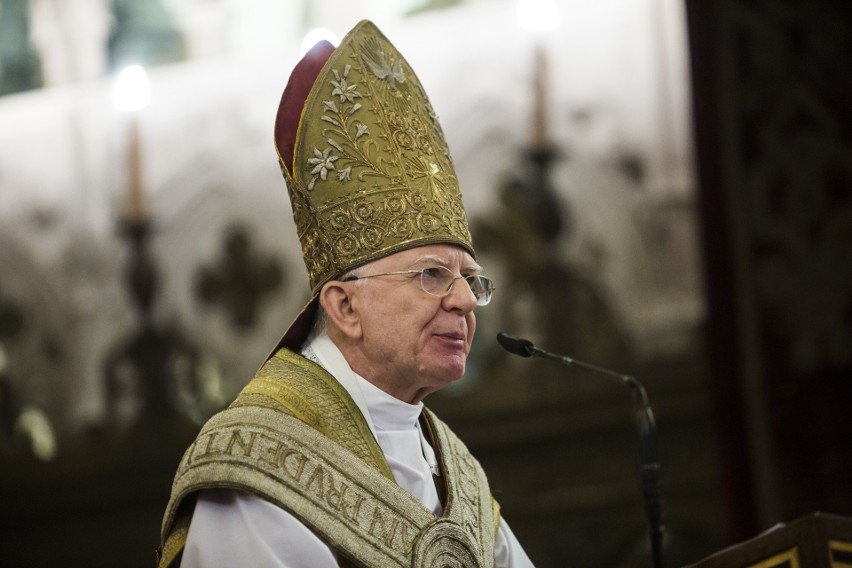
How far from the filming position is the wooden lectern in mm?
2568

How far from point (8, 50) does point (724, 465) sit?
14.7 feet

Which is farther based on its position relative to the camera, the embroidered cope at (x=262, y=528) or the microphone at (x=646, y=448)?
the microphone at (x=646, y=448)

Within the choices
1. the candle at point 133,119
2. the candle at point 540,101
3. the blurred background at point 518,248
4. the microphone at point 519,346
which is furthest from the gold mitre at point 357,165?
the candle at point 133,119

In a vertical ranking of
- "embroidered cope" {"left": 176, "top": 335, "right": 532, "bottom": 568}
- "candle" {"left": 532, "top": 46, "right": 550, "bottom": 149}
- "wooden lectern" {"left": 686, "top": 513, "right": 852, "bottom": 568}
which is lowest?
"wooden lectern" {"left": 686, "top": 513, "right": 852, "bottom": 568}

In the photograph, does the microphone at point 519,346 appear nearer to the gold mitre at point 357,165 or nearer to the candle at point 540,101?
the gold mitre at point 357,165

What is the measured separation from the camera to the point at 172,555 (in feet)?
8.45

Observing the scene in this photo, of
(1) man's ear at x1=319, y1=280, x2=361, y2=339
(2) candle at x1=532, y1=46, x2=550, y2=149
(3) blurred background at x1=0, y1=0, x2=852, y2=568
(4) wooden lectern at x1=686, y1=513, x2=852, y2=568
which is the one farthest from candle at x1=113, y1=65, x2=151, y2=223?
(4) wooden lectern at x1=686, y1=513, x2=852, y2=568

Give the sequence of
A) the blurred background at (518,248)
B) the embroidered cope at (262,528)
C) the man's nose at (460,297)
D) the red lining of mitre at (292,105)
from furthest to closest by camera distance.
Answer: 1. the blurred background at (518,248)
2. the red lining of mitre at (292,105)
3. the man's nose at (460,297)
4. the embroidered cope at (262,528)

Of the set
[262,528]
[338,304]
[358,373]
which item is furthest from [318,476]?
[338,304]

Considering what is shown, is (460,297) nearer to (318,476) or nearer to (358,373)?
(358,373)

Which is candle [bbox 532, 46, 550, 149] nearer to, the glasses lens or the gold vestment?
the glasses lens

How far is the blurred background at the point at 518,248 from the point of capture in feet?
16.5

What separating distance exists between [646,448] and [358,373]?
754mm

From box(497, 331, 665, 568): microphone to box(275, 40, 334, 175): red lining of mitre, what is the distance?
656mm
